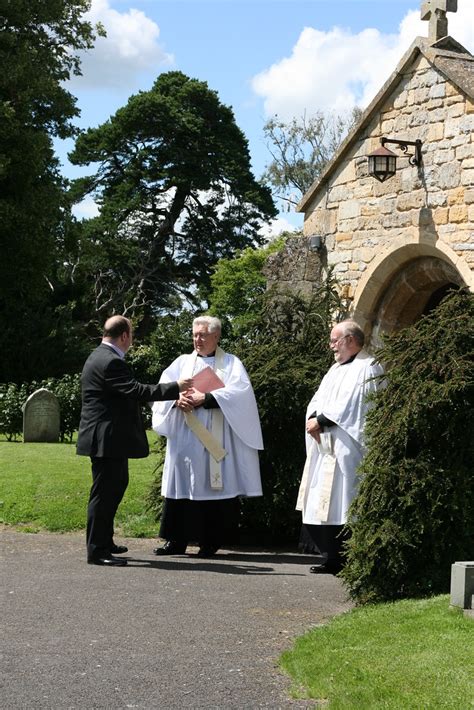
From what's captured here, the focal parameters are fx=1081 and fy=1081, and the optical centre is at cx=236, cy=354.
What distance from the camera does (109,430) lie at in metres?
8.62

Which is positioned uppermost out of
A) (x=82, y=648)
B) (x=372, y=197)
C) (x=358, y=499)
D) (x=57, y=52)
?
(x=57, y=52)

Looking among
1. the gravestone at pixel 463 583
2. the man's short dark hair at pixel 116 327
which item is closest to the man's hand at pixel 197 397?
the man's short dark hair at pixel 116 327

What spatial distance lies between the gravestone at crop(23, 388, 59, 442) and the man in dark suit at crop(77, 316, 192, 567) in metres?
10.4

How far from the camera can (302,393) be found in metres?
10.0

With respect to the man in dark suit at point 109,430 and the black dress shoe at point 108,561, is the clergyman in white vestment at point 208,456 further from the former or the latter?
the black dress shoe at point 108,561

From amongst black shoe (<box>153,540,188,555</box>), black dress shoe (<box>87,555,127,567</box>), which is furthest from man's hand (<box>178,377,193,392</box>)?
black dress shoe (<box>87,555,127,567</box>)

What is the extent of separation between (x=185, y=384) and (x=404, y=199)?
5.09 meters

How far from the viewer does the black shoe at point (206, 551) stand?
920 cm

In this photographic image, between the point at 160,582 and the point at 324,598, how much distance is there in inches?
46.9

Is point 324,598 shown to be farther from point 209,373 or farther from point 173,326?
point 173,326

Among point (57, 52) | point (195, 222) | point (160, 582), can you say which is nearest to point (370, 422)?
point (160, 582)

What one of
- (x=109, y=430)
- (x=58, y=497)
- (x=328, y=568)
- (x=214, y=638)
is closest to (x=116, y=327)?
(x=109, y=430)

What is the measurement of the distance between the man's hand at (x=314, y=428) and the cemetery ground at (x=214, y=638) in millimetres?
1075

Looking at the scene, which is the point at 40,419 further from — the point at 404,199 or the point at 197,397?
the point at 197,397
